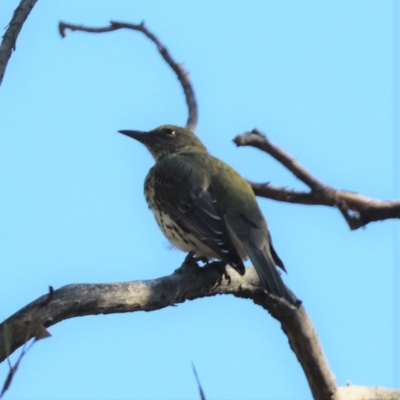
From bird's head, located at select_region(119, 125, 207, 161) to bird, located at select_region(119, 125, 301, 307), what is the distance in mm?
402

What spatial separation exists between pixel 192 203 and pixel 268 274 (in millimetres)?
991

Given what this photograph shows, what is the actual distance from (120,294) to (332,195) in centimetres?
110

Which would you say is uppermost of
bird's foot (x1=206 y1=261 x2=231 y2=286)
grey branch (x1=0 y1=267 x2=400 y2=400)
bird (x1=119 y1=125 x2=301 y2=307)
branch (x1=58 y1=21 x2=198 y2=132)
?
branch (x1=58 y1=21 x2=198 y2=132)

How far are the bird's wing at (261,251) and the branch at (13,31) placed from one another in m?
1.95

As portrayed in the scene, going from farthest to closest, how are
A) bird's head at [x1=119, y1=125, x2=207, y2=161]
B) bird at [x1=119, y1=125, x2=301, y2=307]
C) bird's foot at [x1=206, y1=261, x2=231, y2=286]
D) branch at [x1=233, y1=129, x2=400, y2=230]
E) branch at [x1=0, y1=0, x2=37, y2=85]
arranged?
1. bird's head at [x1=119, y1=125, x2=207, y2=161]
2. bird at [x1=119, y1=125, x2=301, y2=307]
3. bird's foot at [x1=206, y1=261, x2=231, y2=286]
4. branch at [x1=233, y1=129, x2=400, y2=230]
5. branch at [x1=0, y1=0, x2=37, y2=85]

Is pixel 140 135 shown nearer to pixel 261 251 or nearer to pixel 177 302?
pixel 261 251

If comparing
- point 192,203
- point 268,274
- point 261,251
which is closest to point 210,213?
point 192,203

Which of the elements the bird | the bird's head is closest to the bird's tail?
the bird

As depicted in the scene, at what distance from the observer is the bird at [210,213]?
215 inches

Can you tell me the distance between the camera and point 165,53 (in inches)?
237

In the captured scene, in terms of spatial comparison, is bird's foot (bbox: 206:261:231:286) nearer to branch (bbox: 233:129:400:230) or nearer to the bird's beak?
branch (bbox: 233:129:400:230)

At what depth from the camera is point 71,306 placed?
3793mm

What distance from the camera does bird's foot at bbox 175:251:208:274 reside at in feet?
16.4

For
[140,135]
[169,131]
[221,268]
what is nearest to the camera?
[221,268]
